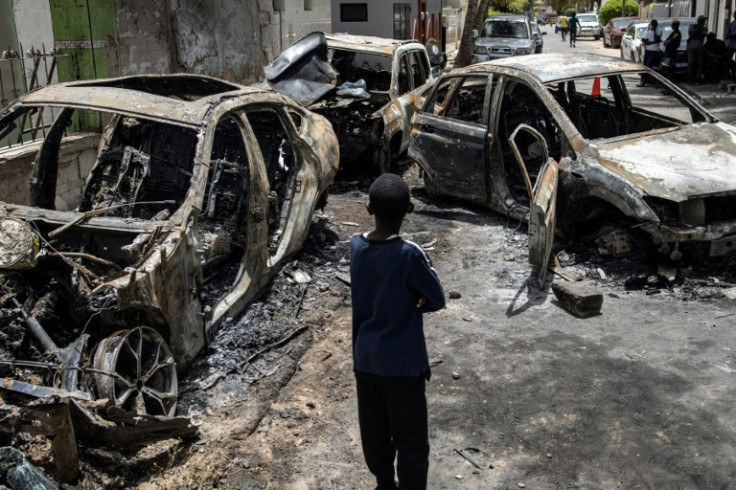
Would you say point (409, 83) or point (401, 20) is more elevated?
point (401, 20)

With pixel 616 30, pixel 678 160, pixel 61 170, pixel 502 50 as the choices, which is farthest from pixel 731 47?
pixel 61 170

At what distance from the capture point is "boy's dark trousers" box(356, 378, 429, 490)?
3.33m

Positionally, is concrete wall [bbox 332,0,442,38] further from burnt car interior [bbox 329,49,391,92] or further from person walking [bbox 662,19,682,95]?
burnt car interior [bbox 329,49,391,92]

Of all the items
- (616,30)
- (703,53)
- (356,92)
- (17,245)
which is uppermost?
(616,30)

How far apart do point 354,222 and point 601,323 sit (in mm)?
3660

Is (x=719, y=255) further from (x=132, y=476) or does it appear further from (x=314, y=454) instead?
(x=132, y=476)

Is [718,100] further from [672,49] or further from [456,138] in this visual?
[456,138]

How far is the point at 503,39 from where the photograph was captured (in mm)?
24188

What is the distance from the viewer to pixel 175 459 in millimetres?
4062

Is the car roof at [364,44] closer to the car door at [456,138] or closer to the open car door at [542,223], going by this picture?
the car door at [456,138]

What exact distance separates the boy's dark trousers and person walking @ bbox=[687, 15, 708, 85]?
→ 1990 cm

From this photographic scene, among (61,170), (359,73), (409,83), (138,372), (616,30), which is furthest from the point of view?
(616,30)

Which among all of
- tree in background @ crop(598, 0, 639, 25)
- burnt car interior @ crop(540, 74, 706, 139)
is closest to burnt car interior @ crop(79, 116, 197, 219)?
burnt car interior @ crop(540, 74, 706, 139)

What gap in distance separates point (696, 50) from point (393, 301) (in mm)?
20173
